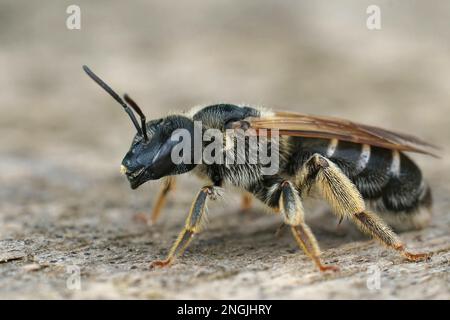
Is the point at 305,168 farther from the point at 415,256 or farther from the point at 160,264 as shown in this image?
the point at 160,264

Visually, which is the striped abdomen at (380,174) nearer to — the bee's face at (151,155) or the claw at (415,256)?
the claw at (415,256)

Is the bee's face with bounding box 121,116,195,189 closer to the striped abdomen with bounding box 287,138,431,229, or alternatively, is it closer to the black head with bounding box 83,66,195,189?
the black head with bounding box 83,66,195,189

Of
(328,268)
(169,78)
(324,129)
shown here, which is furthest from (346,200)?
(169,78)

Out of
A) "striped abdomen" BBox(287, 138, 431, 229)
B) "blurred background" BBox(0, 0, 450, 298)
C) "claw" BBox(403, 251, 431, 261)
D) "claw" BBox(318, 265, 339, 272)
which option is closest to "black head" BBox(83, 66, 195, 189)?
"blurred background" BBox(0, 0, 450, 298)

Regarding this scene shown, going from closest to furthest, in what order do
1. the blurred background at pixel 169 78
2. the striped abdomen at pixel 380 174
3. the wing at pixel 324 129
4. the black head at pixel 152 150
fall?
the black head at pixel 152 150 → the wing at pixel 324 129 → the striped abdomen at pixel 380 174 → the blurred background at pixel 169 78

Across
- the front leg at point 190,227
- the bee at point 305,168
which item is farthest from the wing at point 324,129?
the front leg at point 190,227
